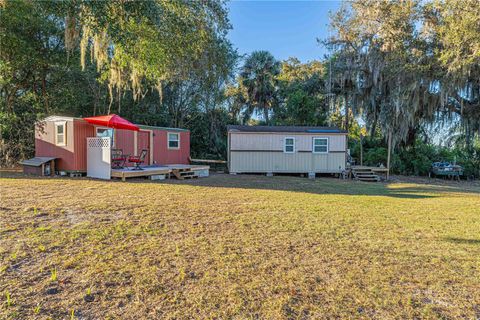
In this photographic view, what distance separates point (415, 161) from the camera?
16.3m

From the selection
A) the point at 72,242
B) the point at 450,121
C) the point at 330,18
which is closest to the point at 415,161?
the point at 450,121

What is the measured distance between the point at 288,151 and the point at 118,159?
762cm

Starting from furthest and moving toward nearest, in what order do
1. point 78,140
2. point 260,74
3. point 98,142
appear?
point 260,74 < point 78,140 < point 98,142

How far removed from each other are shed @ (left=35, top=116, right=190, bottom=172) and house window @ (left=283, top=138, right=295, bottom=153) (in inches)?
229

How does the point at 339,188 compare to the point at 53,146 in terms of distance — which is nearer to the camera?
the point at 339,188

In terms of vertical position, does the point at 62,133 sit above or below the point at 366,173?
above

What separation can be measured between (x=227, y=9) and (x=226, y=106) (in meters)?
10.9

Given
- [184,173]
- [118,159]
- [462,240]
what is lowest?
[462,240]

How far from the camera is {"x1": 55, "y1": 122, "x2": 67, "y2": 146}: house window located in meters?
10.4

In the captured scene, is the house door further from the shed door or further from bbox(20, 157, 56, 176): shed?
bbox(20, 157, 56, 176): shed

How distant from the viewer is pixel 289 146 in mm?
13742

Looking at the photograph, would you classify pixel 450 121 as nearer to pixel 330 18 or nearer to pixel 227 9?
pixel 330 18

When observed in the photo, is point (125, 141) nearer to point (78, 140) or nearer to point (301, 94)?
point (78, 140)

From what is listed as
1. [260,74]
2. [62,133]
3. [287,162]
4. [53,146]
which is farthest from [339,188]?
[260,74]
